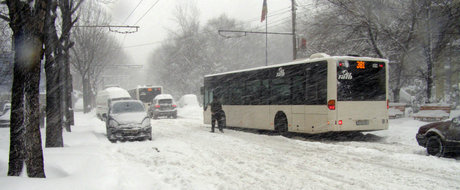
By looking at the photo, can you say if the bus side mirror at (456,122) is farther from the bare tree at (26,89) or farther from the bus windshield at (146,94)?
the bus windshield at (146,94)

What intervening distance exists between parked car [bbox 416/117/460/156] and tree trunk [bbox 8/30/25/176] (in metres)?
8.91

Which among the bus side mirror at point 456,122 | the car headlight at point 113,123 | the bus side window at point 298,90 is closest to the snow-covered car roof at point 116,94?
the car headlight at point 113,123

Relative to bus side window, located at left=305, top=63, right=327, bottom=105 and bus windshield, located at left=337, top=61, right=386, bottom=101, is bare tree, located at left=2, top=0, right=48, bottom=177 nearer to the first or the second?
bus side window, located at left=305, top=63, right=327, bottom=105

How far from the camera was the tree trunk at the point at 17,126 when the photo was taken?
6828 millimetres

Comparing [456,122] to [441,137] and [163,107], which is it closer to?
[441,137]

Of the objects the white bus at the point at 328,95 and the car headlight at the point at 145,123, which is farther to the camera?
the car headlight at the point at 145,123

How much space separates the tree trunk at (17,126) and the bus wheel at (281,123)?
10.0m

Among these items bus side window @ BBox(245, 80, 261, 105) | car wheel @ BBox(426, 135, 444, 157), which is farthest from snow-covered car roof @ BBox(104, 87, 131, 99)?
car wheel @ BBox(426, 135, 444, 157)

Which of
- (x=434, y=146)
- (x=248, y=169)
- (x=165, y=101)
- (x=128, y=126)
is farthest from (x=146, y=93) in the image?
(x=434, y=146)

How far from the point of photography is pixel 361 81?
13.5 meters

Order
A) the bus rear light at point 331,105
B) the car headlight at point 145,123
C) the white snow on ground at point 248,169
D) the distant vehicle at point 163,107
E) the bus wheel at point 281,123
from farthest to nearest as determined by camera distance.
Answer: the distant vehicle at point 163,107 < the bus wheel at point 281,123 < the car headlight at point 145,123 < the bus rear light at point 331,105 < the white snow on ground at point 248,169

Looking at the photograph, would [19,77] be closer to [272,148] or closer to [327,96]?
[272,148]

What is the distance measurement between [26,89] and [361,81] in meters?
10.4

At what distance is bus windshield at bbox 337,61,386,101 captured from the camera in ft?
43.0
